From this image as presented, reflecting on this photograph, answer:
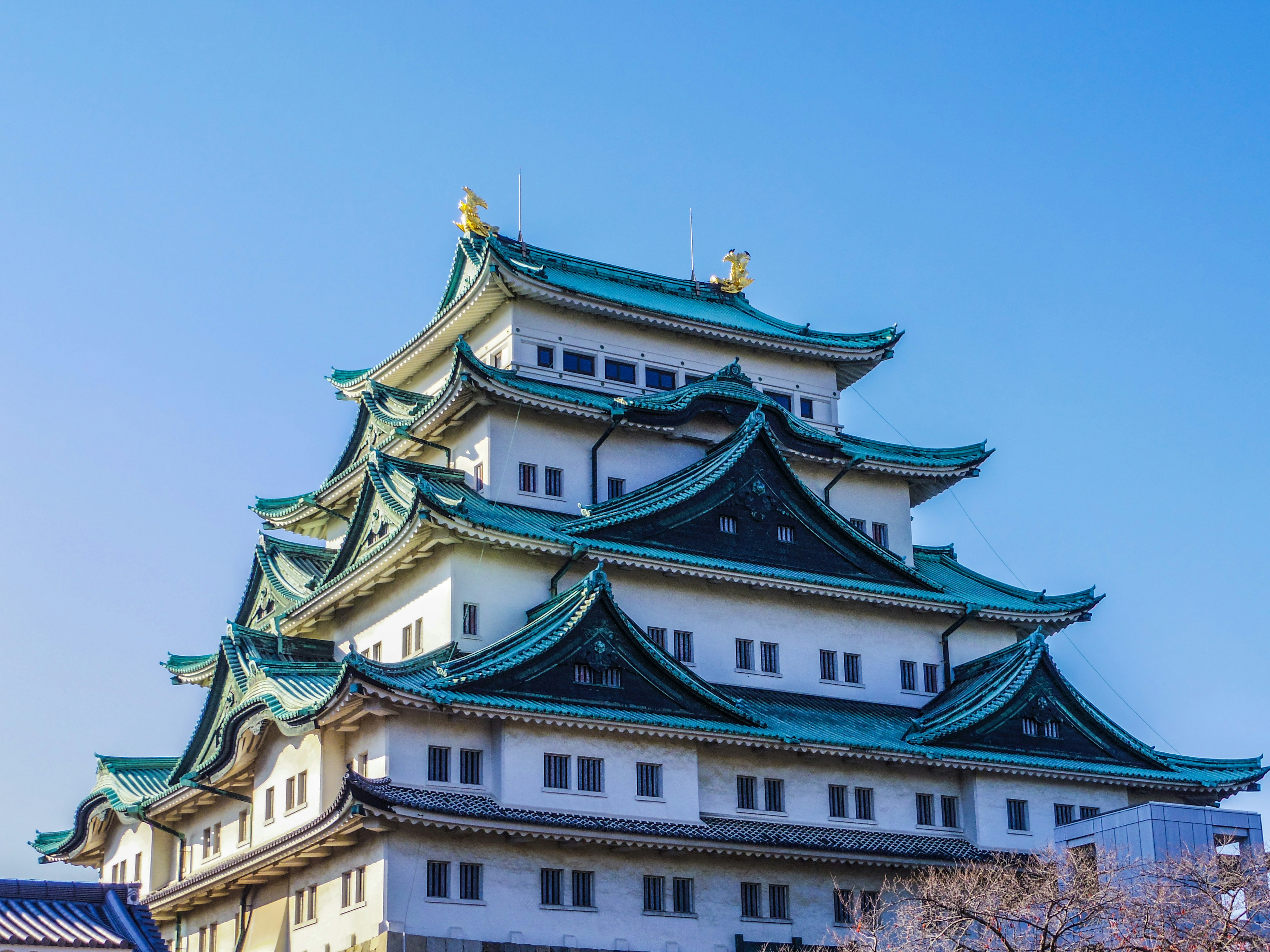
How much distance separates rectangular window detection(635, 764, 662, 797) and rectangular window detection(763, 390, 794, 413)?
16.3 meters

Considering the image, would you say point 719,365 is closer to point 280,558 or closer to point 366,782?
point 280,558

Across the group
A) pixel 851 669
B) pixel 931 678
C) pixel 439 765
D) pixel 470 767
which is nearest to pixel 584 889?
pixel 470 767

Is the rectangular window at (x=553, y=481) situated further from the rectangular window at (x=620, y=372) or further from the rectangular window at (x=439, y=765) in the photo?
the rectangular window at (x=439, y=765)

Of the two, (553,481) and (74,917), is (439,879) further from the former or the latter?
(553,481)

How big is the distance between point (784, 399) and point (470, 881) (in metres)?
21.8

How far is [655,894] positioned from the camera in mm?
41375

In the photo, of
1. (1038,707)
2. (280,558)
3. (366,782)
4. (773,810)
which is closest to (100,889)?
(366,782)

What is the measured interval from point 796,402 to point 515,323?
33.6 feet

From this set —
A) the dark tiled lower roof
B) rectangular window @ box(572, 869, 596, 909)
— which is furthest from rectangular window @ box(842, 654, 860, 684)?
rectangular window @ box(572, 869, 596, 909)

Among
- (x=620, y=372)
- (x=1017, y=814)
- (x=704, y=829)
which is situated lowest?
(x=704, y=829)

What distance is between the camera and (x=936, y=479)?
54656mm

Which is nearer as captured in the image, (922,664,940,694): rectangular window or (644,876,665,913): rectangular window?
(644,876,665,913): rectangular window

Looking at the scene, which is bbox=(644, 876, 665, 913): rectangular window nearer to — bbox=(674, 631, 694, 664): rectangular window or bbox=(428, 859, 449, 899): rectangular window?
bbox=(428, 859, 449, 899): rectangular window

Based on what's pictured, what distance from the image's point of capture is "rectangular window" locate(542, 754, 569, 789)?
1615 inches
